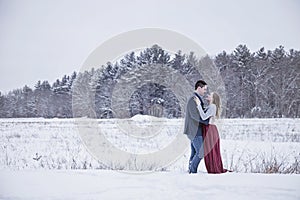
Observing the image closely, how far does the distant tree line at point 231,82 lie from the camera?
1165 inches

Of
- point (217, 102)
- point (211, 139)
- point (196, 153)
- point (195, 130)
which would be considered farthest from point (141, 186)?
point (217, 102)

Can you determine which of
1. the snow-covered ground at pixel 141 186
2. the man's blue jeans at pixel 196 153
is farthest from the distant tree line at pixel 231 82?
the snow-covered ground at pixel 141 186

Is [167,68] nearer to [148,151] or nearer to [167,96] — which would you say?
[167,96]

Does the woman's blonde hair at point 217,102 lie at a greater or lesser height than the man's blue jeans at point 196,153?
greater

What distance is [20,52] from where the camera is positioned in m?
12.2

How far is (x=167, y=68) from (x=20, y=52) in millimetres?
20071

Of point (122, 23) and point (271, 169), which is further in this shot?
point (122, 23)

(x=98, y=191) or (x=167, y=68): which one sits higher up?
(x=167, y=68)

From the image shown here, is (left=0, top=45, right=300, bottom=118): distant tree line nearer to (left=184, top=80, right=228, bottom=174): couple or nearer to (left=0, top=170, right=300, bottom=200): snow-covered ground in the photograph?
(left=184, top=80, right=228, bottom=174): couple

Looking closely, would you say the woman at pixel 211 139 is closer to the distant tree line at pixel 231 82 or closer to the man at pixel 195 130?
the man at pixel 195 130

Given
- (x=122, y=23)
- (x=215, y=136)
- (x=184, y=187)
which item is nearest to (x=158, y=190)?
(x=184, y=187)

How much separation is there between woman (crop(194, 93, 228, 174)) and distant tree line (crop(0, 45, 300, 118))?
2256 centimetres

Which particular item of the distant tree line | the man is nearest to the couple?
the man

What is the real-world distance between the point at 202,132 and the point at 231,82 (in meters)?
31.2
